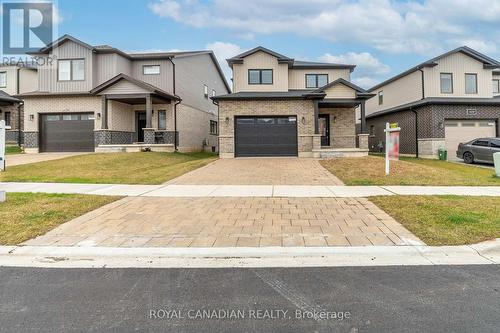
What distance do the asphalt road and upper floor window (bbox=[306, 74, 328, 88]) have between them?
23178 mm

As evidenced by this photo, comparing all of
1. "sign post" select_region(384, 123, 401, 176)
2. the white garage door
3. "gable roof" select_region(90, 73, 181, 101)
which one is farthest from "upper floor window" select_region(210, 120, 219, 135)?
"sign post" select_region(384, 123, 401, 176)

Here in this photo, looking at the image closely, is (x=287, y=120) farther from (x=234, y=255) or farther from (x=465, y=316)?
(x=465, y=316)

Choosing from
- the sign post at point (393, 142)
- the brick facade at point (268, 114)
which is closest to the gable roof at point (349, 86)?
the brick facade at point (268, 114)

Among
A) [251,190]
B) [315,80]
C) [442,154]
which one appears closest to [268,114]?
[315,80]

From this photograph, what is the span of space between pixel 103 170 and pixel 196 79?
670 inches

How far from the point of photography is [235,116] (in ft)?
74.3

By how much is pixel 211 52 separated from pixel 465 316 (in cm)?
3345

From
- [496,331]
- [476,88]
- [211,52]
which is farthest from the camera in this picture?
[211,52]

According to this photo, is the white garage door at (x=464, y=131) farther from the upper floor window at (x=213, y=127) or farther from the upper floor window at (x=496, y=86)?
the upper floor window at (x=213, y=127)

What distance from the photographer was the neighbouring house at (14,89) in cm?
2889

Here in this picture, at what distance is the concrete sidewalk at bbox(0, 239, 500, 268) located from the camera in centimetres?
480

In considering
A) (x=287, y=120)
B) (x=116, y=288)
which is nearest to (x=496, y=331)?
(x=116, y=288)

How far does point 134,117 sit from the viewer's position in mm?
26641

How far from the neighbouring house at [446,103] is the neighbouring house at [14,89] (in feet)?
102
